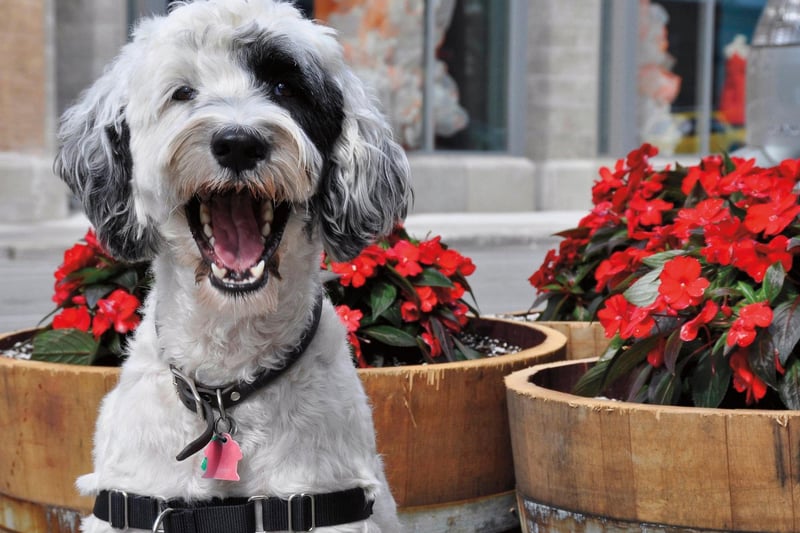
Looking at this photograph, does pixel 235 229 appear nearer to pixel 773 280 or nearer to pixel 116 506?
pixel 116 506

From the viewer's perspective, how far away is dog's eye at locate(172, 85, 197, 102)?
7.66 feet

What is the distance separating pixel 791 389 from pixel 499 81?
15.6 m

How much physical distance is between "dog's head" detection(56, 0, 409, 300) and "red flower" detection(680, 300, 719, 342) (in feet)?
2.51

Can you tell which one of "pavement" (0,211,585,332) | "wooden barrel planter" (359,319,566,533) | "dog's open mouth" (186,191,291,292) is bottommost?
"pavement" (0,211,585,332)

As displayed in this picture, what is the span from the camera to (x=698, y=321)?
9.35 ft

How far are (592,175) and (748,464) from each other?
15.7m

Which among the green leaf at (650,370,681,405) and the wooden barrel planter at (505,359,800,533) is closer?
the wooden barrel planter at (505,359,800,533)

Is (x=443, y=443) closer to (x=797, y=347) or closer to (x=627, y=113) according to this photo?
(x=797, y=347)

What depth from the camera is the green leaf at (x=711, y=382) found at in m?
2.80

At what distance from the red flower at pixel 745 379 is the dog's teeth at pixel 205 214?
1.23 metres

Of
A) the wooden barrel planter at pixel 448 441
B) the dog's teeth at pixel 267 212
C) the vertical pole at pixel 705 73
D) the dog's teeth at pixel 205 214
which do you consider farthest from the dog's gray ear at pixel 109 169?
the vertical pole at pixel 705 73

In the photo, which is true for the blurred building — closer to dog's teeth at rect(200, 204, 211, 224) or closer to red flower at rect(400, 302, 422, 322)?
red flower at rect(400, 302, 422, 322)

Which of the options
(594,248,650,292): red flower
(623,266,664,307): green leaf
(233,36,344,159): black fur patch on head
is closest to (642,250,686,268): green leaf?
(623,266,664,307): green leaf

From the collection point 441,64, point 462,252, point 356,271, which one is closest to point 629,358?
point 356,271
